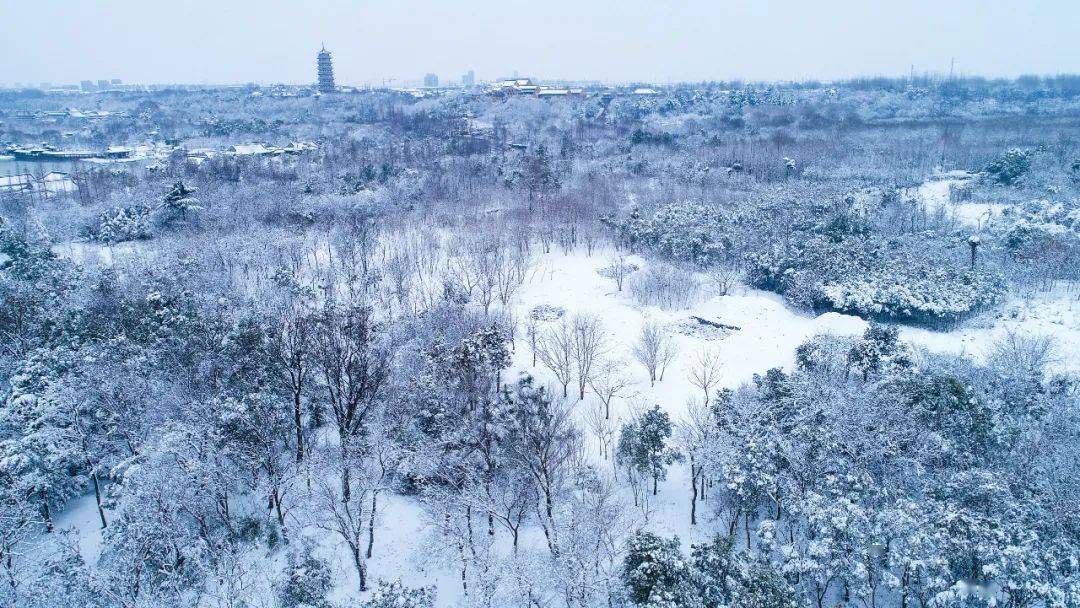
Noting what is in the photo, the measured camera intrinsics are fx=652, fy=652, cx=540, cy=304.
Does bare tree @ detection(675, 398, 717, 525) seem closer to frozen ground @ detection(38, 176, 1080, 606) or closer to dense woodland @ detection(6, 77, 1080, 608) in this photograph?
dense woodland @ detection(6, 77, 1080, 608)

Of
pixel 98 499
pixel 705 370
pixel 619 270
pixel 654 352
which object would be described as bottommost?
pixel 98 499

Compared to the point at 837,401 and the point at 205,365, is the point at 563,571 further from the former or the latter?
the point at 205,365

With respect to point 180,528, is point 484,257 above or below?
above

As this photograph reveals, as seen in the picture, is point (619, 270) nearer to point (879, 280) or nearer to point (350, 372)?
point (879, 280)

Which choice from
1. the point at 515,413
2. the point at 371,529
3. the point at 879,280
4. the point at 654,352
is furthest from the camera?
the point at 879,280

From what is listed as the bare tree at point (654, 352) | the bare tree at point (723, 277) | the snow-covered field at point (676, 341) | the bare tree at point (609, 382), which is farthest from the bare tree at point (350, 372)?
the bare tree at point (723, 277)

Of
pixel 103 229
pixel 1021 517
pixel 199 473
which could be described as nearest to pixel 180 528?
pixel 199 473

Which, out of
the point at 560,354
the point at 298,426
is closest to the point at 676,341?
the point at 560,354
